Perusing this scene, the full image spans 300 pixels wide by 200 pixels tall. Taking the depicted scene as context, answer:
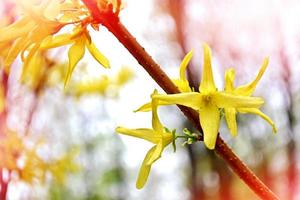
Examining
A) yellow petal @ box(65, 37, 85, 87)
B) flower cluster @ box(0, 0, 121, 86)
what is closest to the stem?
flower cluster @ box(0, 0, 121, 86)

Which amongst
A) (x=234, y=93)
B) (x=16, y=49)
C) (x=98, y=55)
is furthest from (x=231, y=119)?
(x=16, y=49)

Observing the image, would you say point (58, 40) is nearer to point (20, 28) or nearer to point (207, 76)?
point (20, 28)

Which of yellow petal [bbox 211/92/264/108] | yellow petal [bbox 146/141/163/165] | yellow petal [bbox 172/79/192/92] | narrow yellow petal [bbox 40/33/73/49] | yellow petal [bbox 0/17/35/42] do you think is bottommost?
yellow petal [bbox 146/141/163/165]

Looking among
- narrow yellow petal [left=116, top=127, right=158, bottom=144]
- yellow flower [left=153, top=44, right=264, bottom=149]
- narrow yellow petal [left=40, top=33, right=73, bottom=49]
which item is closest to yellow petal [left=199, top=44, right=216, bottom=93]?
yellow flower [left=153, top=44, right=264, bottom=149]

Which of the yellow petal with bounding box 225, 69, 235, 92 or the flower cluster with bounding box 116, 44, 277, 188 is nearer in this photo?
the flower cluster with bounding box 116, 44, 277, 188

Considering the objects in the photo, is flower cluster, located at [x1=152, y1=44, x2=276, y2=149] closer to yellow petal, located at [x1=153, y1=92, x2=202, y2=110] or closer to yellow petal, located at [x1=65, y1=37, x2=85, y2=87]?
yellow petal, located at [x1=153, y1=92, x2=202, y2=110]

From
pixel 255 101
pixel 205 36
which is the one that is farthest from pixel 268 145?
pixel 255 101

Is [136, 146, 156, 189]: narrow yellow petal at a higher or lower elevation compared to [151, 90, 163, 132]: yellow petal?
lower
